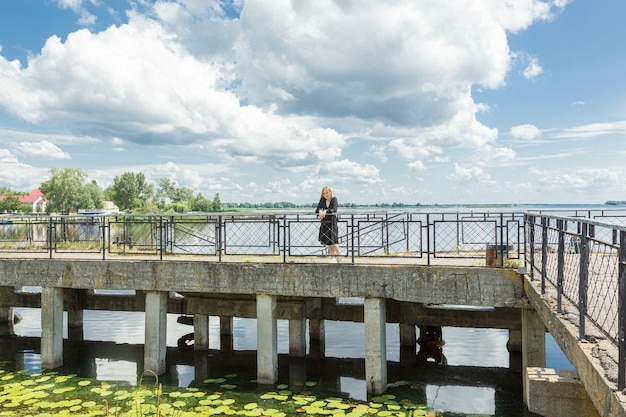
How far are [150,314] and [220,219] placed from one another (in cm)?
268

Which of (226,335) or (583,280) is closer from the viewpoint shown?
(583,280)

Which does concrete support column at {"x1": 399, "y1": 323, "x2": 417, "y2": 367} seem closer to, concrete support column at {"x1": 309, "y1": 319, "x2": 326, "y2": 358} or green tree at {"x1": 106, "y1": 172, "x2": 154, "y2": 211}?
concrete support column at {"x1": 309, "y1": 319, "x2": 326, "y2": 358}

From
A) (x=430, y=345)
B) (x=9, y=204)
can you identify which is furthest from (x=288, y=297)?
(x=9, y=204)

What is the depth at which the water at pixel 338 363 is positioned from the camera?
1173 centimetres

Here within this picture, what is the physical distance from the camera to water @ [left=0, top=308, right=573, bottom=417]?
11727 mm

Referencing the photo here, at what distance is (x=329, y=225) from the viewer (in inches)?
479

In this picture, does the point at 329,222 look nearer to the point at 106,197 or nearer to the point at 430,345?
the point at 430,345

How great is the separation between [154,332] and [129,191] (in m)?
89.3

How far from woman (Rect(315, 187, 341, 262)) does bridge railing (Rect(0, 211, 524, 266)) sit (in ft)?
0.73

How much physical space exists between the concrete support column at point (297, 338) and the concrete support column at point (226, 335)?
2.21 m

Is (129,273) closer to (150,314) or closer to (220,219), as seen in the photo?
(150,314)

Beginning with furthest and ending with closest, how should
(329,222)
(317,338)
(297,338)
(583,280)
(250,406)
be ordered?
(317,338), (297,338), (329,222), (250,406), (583,280)

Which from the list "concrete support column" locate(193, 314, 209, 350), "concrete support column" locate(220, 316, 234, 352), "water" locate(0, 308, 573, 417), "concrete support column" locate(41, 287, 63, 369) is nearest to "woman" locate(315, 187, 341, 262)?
"water" locate(0, 308, 573, 417)

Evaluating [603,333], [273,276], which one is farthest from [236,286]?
[603,333]
